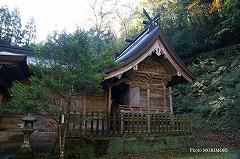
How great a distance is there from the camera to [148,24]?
60.5 ft

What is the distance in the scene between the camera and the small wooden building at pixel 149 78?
1321 centimetres

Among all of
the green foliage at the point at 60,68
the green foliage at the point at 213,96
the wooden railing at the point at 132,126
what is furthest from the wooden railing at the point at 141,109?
the green foliage at the point at 213,96

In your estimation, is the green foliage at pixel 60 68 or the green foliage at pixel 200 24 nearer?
the green foliage at pixel 60 68

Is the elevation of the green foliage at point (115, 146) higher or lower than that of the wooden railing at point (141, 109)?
lower

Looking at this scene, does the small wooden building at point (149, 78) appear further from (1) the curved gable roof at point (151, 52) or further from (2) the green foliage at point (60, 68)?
(2) the green foliage at point (60, 68)

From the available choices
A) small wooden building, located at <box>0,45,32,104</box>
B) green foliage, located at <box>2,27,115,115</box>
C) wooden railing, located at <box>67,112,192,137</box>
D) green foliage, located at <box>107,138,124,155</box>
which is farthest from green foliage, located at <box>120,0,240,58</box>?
small wooden building, located at <box>0,45,32,104</box>

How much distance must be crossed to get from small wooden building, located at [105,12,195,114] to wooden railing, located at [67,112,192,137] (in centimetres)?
156

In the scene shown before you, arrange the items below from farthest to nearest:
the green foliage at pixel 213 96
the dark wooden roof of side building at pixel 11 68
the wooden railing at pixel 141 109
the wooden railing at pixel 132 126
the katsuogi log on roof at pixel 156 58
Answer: the green foliage at pixel 213 96 → the wooden railing at pixel 141 109 → the katsuogi log on roof at pixel 156 58 → the wooden railing at pixel 132 126 → the dark wooden roof of side building at pixel 11 68

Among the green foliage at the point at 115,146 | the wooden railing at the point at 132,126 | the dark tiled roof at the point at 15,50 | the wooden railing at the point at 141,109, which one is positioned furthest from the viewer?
the dark tiled roof at the point at 15,50

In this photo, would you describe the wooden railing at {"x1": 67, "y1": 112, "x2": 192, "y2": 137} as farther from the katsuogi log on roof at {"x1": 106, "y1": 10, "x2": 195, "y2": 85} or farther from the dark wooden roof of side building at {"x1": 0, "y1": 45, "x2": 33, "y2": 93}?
the dark wooden roof of side building at {"x1": 0, "y1": 45, "x2": 33, "y2": 93}

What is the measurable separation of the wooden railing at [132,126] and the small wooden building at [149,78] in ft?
5.13

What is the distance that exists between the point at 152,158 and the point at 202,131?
948 centimetres

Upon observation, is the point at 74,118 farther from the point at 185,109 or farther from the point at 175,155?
the point at 185,109

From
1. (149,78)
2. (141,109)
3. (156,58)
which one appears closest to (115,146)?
(141,109)
